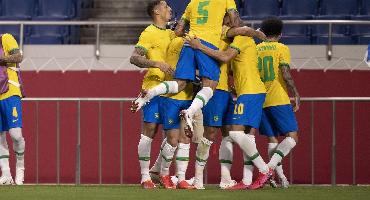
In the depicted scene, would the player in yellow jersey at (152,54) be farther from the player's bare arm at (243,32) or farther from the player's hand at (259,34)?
the player's hand at (259,34)

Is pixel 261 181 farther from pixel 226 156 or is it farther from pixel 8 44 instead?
pixel 8 44

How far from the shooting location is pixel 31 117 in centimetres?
1652

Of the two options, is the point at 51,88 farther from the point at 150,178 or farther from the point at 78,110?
the point at 150,178

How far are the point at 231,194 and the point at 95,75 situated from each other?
583 centimetres

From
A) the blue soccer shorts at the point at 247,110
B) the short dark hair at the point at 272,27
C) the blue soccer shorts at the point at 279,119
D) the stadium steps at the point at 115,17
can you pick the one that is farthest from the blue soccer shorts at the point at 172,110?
the stadium steps at the point at 115,17

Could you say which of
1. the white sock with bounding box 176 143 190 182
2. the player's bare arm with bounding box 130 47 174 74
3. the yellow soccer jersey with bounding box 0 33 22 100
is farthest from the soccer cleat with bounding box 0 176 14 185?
the white sock with bounding box 176 143 190 182

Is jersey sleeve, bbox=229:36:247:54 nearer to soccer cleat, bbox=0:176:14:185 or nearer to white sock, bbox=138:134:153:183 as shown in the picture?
white sock, bbox=138:134:153:183

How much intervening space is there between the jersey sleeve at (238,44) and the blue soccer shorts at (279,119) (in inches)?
46.7

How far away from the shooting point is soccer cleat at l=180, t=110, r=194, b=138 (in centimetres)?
1169

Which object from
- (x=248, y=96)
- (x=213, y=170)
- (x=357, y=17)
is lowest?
(x=213, y=170)

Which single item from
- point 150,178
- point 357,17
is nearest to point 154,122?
point 150,178

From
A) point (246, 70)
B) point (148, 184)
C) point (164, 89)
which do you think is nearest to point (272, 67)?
point (246, 70)

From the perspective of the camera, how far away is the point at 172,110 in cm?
1267

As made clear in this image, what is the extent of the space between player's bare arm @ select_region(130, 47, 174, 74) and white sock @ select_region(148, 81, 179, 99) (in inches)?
17.7
